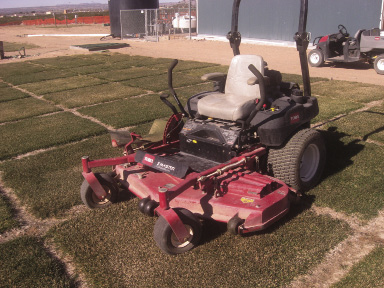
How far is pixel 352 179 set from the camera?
527 centimetres

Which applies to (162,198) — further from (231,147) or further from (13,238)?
(13,238)

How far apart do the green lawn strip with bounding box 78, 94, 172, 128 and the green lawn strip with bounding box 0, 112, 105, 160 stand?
40cm

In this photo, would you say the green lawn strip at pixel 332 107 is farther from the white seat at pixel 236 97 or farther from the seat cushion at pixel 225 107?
the seat cushion at pixel 225 107

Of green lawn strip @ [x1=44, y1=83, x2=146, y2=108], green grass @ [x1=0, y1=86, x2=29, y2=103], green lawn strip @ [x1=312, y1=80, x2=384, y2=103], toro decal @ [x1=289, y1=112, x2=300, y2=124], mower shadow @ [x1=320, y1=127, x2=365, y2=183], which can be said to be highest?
toro decal @ [x1=289, y1=112, x2=300, y2=124]

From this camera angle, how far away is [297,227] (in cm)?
423

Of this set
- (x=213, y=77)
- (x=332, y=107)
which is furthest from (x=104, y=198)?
(x=332, y=107)

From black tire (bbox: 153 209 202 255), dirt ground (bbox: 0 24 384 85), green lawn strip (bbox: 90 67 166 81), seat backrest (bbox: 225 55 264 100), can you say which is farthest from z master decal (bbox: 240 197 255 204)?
green lawn strip (bbox: 90 67 166 81)

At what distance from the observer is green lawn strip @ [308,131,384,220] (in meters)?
4.63

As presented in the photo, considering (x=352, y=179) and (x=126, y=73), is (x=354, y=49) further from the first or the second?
(x=352, y=179)

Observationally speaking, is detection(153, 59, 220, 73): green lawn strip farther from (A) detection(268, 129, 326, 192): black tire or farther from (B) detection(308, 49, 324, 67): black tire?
(A) detection(268, 129, 326, 192): black tire

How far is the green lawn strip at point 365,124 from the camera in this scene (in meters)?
6.96

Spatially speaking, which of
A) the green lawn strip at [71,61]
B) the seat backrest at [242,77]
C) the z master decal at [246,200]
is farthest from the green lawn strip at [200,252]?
the green lawn strip at [71,61]

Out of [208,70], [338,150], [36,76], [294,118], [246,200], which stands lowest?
[36,76]

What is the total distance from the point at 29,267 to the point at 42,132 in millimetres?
4503
